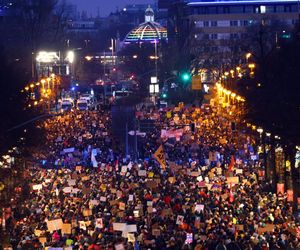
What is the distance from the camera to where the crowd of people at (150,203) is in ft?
81.3

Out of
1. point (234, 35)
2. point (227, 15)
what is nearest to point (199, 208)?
point (234, 35)

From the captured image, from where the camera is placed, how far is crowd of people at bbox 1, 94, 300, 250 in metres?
24.8

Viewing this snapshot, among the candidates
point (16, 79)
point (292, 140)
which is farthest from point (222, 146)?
point (292, 140)

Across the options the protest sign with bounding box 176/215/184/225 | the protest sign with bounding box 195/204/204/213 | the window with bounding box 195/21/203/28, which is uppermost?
the window with bounding box 195/21/203/28

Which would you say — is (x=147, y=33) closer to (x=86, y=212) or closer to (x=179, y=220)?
(x=86, y=212)

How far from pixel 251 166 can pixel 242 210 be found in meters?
11.4

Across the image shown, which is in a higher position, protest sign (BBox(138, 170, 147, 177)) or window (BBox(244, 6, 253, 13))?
window (BBox(244, 6, 253, 13))

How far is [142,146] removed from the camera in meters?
51.0

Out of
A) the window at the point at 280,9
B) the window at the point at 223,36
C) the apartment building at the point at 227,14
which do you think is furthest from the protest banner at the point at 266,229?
the window at the point at 280,9

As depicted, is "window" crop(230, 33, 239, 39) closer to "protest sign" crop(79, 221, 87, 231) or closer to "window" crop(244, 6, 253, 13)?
"window" crop(244, 6, 253, 13)

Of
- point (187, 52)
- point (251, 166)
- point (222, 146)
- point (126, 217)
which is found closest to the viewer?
point (126, 217)

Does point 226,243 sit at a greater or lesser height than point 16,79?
lesser

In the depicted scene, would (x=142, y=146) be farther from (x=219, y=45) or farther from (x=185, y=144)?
(x=219, y=45)

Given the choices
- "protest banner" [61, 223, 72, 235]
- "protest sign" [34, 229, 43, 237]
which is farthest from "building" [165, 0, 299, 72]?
"protest banner" [61, 223, 72, 235]
